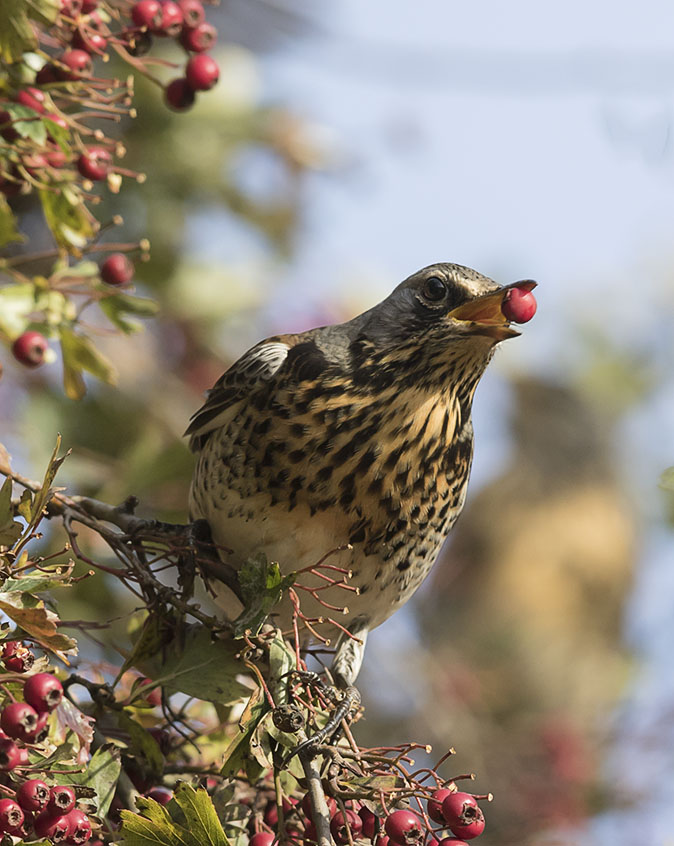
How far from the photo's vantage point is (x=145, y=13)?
2365mm

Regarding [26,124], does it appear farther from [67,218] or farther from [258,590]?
[258,590]

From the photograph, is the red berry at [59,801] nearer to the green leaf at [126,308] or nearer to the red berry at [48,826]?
the red berry at [48,826]

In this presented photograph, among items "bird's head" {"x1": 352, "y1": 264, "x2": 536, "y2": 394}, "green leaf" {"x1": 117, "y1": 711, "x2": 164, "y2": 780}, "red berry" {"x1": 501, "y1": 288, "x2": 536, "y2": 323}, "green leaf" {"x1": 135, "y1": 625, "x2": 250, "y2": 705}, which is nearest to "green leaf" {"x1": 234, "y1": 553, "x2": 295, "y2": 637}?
"green leaf" {"x1": 135, "y1": 625, "x2": 250, "y2": 705}

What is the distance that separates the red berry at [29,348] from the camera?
7.90 feet

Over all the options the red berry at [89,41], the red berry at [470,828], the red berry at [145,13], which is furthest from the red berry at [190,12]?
the red berry at [470,828]

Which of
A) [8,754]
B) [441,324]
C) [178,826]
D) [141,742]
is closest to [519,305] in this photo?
[441,324]

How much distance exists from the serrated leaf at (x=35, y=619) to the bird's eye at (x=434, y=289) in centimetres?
157

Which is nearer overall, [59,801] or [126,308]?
[59,801]

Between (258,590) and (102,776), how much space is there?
1.39 ft

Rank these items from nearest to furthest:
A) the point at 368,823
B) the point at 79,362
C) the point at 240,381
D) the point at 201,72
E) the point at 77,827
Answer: the point at 77,827, the point at 368,823, the point at 79,362, the point at 201,72, the point at 240,381

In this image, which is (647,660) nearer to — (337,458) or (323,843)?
(337,458)

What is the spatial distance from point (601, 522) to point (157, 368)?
380cm

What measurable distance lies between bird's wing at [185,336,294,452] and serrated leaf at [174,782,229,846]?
1416mm

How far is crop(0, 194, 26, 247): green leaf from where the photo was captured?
90.1 inches
